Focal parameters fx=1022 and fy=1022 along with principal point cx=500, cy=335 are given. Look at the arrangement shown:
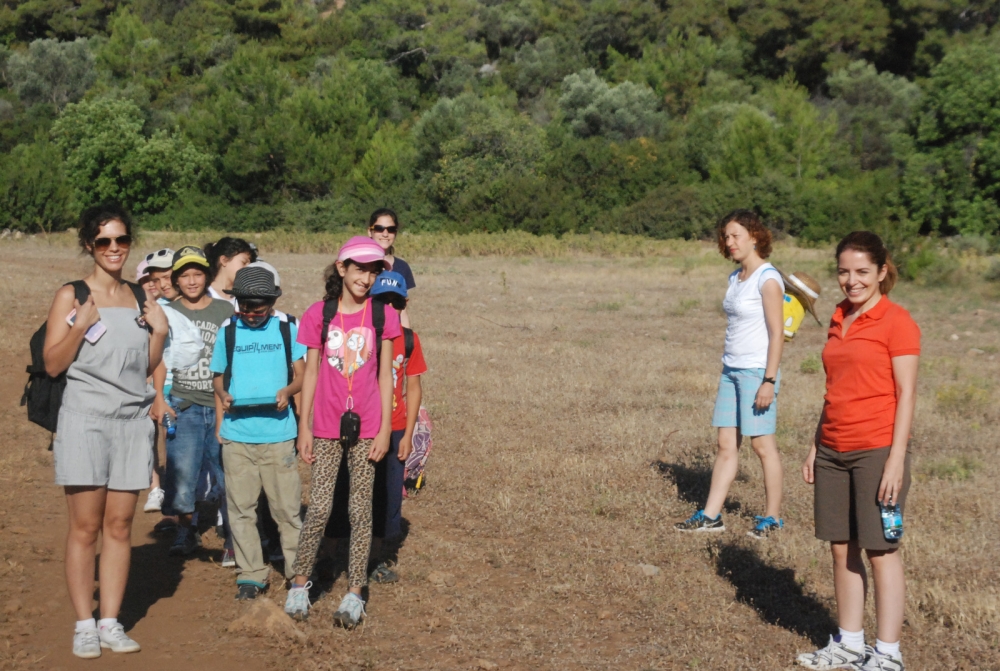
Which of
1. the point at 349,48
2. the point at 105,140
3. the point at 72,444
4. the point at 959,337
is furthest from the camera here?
the point at 349,48

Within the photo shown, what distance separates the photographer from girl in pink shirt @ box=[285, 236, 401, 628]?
190 inches

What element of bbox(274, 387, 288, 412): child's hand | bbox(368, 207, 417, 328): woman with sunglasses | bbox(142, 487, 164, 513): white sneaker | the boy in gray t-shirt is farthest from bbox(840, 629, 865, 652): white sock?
bbox(142, 487, 164, 513): white sneaker

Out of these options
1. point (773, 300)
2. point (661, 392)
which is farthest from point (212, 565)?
point (661, 392)

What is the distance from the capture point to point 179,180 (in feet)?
177

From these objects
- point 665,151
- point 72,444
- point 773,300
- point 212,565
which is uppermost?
point 665,151

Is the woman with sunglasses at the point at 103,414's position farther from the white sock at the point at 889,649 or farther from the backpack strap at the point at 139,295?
the white sock at the point at 889,649

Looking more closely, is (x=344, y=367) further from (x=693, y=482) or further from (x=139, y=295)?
(x=693, y=482)

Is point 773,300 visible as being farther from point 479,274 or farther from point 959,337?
point 479,274

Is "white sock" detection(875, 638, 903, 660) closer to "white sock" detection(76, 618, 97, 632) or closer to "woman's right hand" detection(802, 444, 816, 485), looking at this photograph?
"woman's right hand" detection(802, 444, 816, 485)

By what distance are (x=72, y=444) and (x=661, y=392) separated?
7.50 meters

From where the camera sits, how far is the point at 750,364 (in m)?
6.09

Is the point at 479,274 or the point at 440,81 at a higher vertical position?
the point at 440,81

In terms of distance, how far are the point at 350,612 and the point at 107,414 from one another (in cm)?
144

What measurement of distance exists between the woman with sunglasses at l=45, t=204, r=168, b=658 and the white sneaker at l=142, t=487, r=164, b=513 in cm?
236
